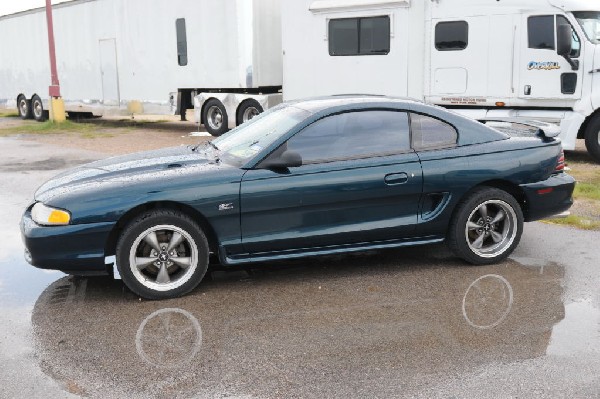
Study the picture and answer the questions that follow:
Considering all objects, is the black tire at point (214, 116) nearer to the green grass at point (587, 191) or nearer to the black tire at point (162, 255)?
the green grass at point (587, 191)

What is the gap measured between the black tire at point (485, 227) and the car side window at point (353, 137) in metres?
0.74

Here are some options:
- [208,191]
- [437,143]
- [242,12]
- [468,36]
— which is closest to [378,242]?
[437,143]

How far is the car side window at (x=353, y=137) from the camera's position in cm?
534

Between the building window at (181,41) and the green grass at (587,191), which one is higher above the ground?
the building window at (181,41)

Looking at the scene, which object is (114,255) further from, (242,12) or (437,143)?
(242,12)

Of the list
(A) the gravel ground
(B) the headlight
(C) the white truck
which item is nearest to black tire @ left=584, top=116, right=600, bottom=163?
(C) the white truck

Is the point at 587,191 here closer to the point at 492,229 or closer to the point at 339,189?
the point at 492,229

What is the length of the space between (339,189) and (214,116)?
11961 mm

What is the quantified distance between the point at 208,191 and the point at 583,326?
A: 2.76m

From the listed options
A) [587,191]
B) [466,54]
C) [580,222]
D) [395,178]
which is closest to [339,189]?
[395,178]

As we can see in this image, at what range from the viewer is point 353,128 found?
550 centimetres

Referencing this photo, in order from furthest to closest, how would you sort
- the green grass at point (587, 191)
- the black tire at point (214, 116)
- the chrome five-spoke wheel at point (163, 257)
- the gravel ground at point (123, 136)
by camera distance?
the black tire at point (214, 116) → the gravel ground at point (123, 136) → the green grass at point (587, 191) → the chrome five-spoke wheel at point (163, 257)

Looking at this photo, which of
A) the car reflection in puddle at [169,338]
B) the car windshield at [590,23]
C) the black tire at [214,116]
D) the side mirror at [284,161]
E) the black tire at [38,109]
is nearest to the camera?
the car reflection in puddle at [169,338]

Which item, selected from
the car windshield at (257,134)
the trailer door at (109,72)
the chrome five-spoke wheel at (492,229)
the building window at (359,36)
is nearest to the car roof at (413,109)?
the car windshield at (257,134)
